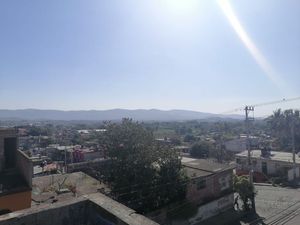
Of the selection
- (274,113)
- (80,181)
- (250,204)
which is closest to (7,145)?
(80,181)

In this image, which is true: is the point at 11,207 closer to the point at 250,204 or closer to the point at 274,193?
the point at 250,204

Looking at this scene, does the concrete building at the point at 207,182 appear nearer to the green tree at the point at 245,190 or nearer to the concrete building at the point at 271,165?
the green tree at the point at 245,190

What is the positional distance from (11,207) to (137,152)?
302 inches

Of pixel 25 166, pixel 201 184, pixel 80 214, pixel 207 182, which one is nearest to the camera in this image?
pixel 80 214

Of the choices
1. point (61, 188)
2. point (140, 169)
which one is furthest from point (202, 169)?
point (61, 188)

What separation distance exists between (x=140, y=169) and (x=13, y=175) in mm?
7066

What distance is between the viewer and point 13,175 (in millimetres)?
16328

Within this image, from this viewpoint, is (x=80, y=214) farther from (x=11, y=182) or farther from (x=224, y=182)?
(x=224, y=182)

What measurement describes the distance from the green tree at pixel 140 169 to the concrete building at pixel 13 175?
519 cm

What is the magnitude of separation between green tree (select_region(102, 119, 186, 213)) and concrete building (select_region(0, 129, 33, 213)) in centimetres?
519

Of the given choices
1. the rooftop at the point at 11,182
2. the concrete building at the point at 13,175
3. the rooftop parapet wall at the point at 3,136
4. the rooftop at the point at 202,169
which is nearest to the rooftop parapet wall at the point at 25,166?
the concrete building at the point at 13,175

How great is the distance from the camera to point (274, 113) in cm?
7500

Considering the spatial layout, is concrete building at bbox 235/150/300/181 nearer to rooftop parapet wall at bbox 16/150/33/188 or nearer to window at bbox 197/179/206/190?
window at bbox 197/179/206/190

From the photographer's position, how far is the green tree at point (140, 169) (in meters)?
18.7
